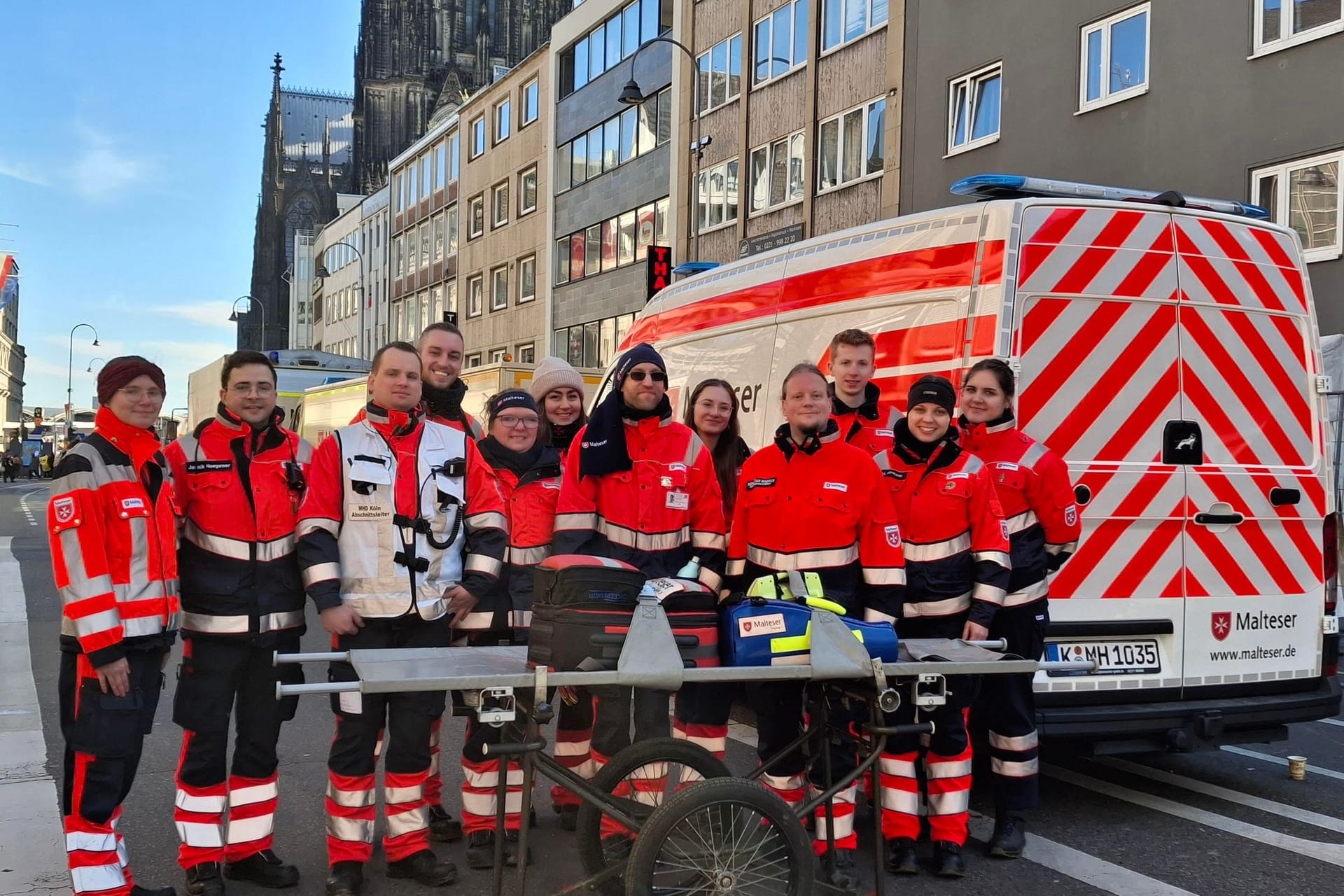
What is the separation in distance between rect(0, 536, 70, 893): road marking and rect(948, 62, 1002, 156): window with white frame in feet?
49.1

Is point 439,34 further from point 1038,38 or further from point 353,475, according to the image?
point 353,475

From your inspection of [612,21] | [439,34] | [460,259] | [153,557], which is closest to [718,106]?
[612,21]

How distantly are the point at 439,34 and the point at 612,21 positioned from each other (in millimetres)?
56462

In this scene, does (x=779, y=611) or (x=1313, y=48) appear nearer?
(x=779, y=611)

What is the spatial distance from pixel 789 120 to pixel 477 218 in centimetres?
2247

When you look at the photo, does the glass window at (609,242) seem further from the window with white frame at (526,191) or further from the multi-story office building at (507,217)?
the window with white frame at (526,191)

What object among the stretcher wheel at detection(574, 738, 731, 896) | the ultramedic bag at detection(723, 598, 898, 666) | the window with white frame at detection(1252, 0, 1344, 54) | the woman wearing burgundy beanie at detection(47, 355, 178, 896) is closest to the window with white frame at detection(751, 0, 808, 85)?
the window with white frame at detection(1252, 0, 1344, 54)

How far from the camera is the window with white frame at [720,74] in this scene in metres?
26.0

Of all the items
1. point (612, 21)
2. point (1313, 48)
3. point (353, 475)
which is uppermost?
point (612, 21)

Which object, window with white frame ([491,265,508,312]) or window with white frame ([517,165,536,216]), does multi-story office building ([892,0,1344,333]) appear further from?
window with white frame ([491,265,508,312])

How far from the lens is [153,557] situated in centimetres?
412

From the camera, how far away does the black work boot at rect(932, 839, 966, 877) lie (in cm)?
454

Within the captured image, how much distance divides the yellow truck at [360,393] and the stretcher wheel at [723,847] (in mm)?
9494

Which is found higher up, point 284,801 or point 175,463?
point 175,463
